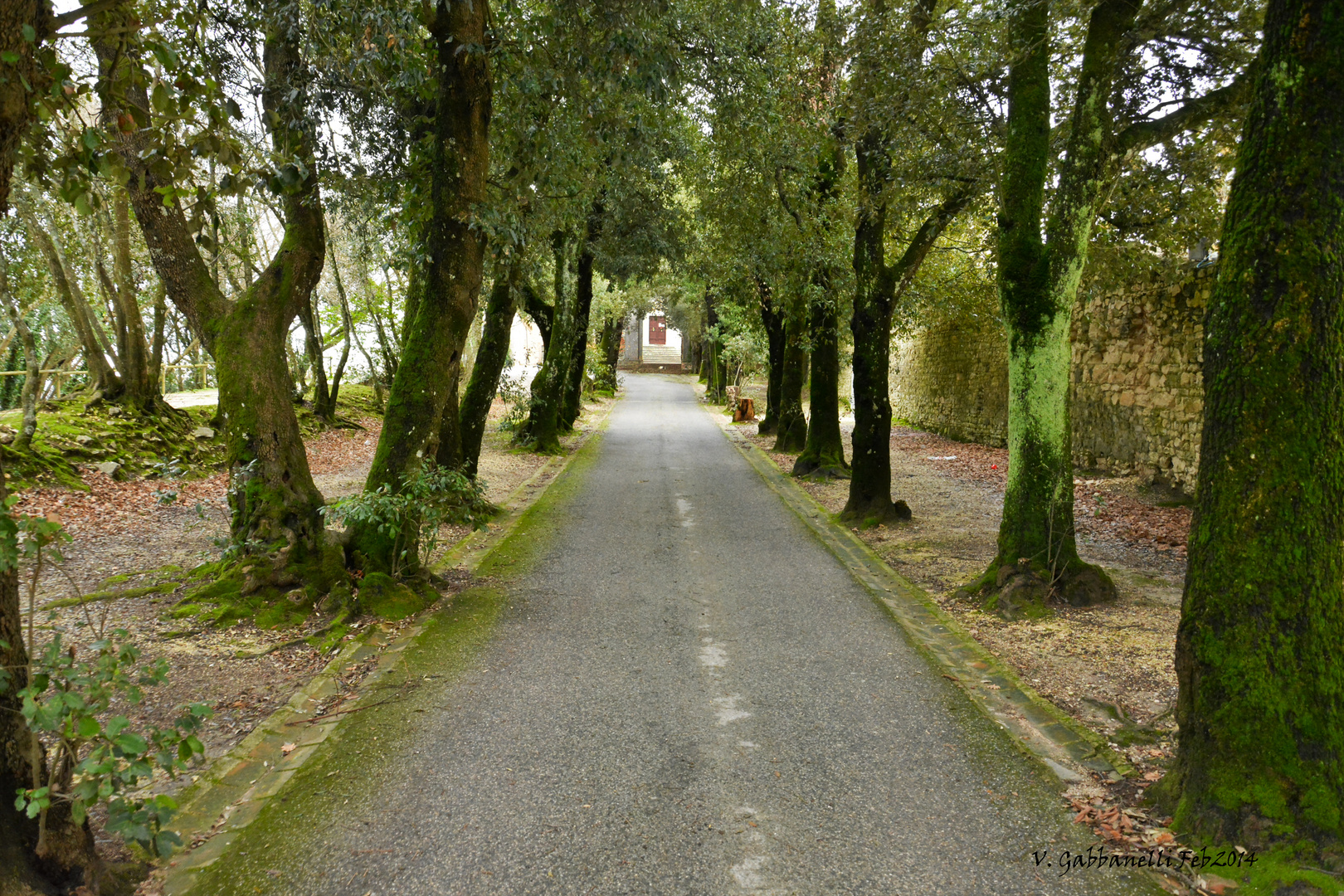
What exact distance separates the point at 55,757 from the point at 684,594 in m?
5.16

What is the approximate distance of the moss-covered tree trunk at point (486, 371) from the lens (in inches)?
451

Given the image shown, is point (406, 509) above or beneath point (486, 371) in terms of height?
beneath

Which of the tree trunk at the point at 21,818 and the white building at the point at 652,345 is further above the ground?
the white building at the point at 652,345

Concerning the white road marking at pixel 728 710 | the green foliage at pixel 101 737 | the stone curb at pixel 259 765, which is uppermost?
the green foliage at pixel 101 737

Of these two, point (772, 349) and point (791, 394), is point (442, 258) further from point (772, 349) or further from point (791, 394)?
point (772, 349)

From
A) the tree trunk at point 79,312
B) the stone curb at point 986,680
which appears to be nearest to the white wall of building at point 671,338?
the tree trunk at point 79,312

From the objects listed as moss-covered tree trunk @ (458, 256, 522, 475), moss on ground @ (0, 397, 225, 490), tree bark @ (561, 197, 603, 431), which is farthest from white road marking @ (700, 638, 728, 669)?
tree bark @ (561, 197, 603, 431)

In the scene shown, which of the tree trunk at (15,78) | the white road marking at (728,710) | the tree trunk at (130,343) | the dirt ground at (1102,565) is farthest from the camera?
the tree trunk at (130,343)

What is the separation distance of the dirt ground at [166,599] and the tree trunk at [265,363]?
0.45 metres

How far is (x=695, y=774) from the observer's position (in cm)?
411

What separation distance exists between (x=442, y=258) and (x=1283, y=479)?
6.20 m

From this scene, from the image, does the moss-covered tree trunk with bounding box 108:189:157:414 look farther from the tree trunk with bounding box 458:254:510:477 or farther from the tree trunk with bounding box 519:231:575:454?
the tree trunk with bounding box 519:231:575:454

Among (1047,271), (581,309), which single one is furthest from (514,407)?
(1047,271)

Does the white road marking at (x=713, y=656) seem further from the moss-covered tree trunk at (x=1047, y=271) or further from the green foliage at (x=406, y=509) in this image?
the moss-covered tree trunk at (x=1047, y=271)
